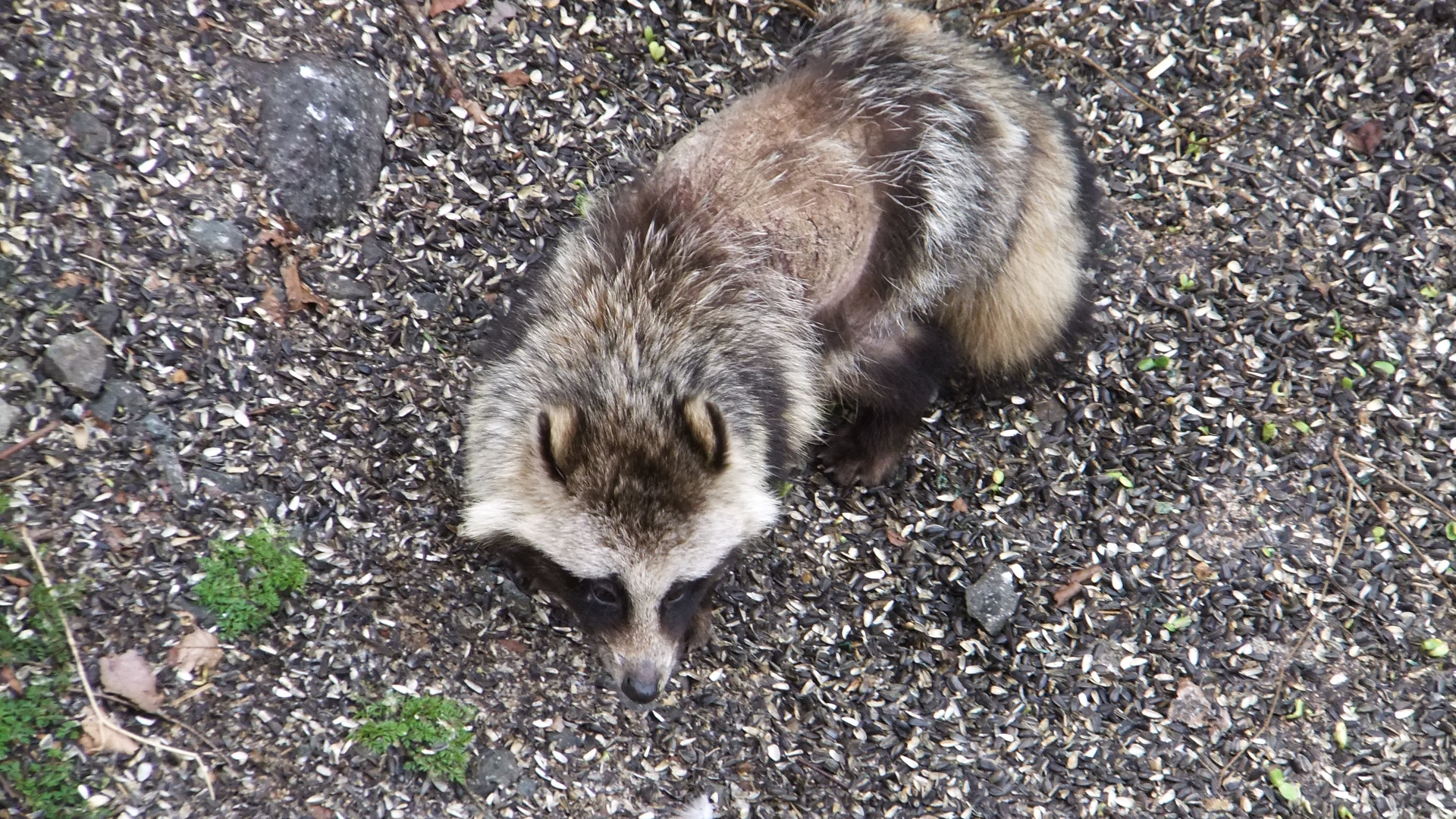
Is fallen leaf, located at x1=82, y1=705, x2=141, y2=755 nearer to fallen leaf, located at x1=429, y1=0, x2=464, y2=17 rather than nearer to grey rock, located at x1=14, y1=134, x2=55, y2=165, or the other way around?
grey rock, located at x1=14, y1=134, x2=55, y2=165

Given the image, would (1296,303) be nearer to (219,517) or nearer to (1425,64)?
(1425,64)

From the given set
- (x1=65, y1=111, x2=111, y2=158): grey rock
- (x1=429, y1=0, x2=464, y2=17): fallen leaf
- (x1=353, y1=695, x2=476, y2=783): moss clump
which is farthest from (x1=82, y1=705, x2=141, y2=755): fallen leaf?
(x1=429, y1=0, x2=464, y2=17): fallen leaf

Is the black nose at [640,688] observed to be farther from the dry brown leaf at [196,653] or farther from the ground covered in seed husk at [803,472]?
the dry brown leaf at [196,653]

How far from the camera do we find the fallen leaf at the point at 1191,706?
189 inches

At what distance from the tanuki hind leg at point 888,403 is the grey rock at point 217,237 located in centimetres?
277

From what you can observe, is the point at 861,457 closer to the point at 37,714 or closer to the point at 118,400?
the point at 118,400

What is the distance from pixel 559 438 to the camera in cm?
363

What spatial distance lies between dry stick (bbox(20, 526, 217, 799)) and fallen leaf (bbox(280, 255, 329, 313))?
4.45 ft

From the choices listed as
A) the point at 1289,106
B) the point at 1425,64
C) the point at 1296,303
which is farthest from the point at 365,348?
the point at 1425,64

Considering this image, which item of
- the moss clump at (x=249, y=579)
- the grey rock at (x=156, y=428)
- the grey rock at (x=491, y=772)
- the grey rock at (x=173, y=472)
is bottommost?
the grey rock at (x=491, y=772)

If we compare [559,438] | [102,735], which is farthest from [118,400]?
[559,438]

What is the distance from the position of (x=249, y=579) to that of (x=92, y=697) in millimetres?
667

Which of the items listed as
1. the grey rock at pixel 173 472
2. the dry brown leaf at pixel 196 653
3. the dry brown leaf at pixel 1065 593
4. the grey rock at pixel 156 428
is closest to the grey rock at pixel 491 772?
the dry brown leaf at pixel 196 653

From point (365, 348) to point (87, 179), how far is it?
49.8 inches
